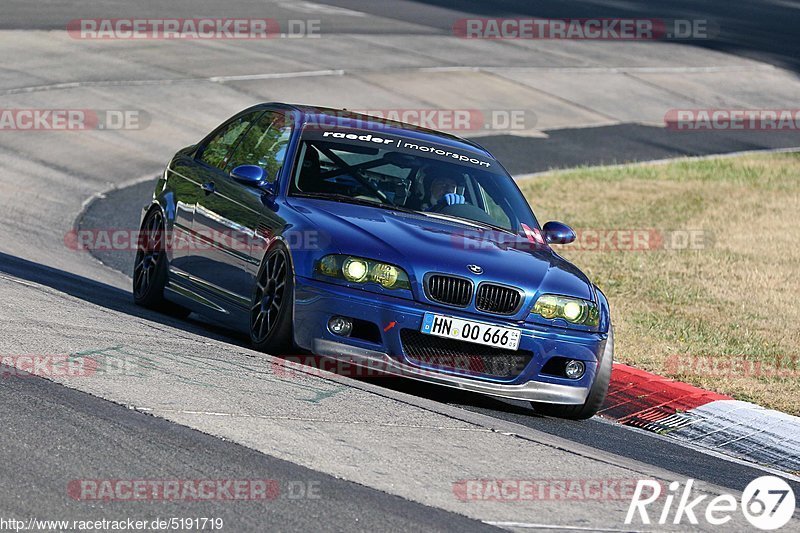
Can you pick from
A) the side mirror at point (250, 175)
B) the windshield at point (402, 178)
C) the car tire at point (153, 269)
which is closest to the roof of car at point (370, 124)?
the windshield at point (402, 178)

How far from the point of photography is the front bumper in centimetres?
811

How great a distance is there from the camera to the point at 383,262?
820 centimetres

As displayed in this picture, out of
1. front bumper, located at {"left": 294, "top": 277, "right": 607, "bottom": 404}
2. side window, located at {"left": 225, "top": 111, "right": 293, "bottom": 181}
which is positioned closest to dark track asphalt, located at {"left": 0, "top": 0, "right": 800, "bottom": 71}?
side window, located at {"left": 225, "top": 111, "right": 293, "bottom": 181}

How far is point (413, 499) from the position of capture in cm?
589

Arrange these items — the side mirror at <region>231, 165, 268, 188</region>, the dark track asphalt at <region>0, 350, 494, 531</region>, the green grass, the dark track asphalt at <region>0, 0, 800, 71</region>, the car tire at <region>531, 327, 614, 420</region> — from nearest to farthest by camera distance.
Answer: the dark track asphalt at <region>0, 350, 494, 531</region> < the car tire at <region>531, 327, 614, 420</region> < the side mirror at <region>231, 165, 268, 188</region> < the green grass < the dark track asphalt at <region>0, 0, 800, 71</region>

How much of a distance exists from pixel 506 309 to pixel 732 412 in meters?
1.99

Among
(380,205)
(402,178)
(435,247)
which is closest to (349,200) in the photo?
(380,205)

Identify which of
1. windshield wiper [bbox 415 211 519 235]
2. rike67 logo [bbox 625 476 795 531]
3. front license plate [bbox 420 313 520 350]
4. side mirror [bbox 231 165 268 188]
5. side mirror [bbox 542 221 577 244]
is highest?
side mirror [bbox 231 165 268 188]

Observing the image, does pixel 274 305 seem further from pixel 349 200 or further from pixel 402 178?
pixel 402 178

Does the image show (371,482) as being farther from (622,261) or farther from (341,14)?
(341,14)

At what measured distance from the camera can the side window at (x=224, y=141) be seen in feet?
33.9

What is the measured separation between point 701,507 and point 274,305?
3.06 meters

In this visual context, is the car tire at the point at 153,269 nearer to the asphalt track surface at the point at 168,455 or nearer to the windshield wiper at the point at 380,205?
the asphalt track surface at the point at 168,455

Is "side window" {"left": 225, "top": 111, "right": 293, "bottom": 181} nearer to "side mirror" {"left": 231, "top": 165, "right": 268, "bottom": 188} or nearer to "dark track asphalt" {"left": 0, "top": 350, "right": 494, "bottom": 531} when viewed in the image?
"side mirror" {"left": 231, "top": 165, "right": 268, "bottom": 188}
